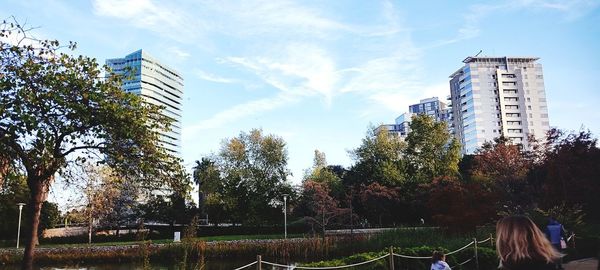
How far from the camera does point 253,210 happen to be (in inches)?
1585

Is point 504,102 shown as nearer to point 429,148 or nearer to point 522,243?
point 429,148

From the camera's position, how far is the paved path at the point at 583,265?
1251 cm

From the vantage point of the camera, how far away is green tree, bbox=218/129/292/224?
40719 mm

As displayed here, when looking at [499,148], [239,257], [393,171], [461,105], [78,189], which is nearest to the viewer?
[78,189]

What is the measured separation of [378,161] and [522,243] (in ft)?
126

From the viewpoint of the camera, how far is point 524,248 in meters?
3.08

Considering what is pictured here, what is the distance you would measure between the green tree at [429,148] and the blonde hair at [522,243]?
3874 centimetres

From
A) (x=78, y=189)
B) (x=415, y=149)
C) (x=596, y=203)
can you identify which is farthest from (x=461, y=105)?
(x=78, y=189)

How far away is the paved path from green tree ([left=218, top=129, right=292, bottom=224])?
2898cm

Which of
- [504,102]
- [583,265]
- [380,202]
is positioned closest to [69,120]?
[583,265]

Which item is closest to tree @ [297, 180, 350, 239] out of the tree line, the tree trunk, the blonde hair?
the tree line

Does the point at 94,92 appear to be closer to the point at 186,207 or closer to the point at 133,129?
the point at 133,129

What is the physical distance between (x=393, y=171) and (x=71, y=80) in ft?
111

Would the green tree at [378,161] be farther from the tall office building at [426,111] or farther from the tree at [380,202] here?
the tall office building at [426,111]
